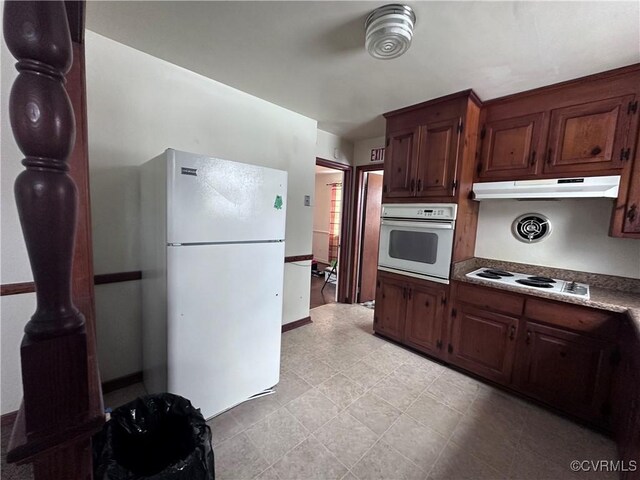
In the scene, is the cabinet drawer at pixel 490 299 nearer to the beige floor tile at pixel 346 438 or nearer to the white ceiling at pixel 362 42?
the beige floor tile at pixel 346 438

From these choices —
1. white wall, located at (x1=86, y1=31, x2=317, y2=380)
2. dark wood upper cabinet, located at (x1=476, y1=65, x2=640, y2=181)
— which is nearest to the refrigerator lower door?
white wall, located at (x1=86, y1=31, x2=317, y2=380)

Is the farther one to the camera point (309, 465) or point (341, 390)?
point (341, 390)

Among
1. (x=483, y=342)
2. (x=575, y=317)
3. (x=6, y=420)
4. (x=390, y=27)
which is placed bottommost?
(x=6, y=420)

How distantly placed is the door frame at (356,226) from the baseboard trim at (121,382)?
2735 millimetres

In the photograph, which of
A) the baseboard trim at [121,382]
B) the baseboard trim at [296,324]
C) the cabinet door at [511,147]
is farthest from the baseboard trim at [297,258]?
Result: the cabinet door at [511,147]

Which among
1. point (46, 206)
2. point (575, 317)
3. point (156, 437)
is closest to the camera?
point (46, 206)

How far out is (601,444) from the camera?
168cm

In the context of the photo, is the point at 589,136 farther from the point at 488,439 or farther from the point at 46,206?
the point at 46,206

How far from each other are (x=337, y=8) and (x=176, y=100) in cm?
137

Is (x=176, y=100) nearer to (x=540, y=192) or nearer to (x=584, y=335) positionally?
(x=540, y=192)

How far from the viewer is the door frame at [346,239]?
3.84 metres

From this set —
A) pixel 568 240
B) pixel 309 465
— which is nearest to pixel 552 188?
pixel 568 240

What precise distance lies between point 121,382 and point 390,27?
9.44 ft

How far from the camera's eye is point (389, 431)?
1.71 metres
